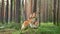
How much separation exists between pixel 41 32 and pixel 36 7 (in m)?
1.67

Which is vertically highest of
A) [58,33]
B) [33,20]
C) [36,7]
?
[36,7]

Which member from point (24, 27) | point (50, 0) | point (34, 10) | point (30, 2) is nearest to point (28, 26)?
point (24, 27)

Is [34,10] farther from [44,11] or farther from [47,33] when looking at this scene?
[44,11]

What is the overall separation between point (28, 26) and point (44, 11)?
263 inches

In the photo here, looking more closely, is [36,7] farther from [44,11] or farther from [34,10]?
[44,11]

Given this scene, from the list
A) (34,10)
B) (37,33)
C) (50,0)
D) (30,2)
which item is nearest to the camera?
(37,33)

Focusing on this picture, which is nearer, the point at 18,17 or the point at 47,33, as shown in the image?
the point at 47,33

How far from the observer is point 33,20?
14.5ft

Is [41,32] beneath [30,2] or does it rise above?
beneath

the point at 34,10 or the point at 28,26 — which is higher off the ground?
the point at 34,10

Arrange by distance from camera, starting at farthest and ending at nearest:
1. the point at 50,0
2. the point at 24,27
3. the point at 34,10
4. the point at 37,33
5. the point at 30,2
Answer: the point at 50,0, the point at 30,2, the point at 34,10, the point at 24,27, the point at 37,33

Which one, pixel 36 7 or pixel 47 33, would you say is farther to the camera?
pixel 36 7

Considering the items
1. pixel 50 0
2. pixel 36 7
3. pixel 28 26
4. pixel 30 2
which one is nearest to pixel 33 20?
pixel 28 26

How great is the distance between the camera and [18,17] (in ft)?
19.6
